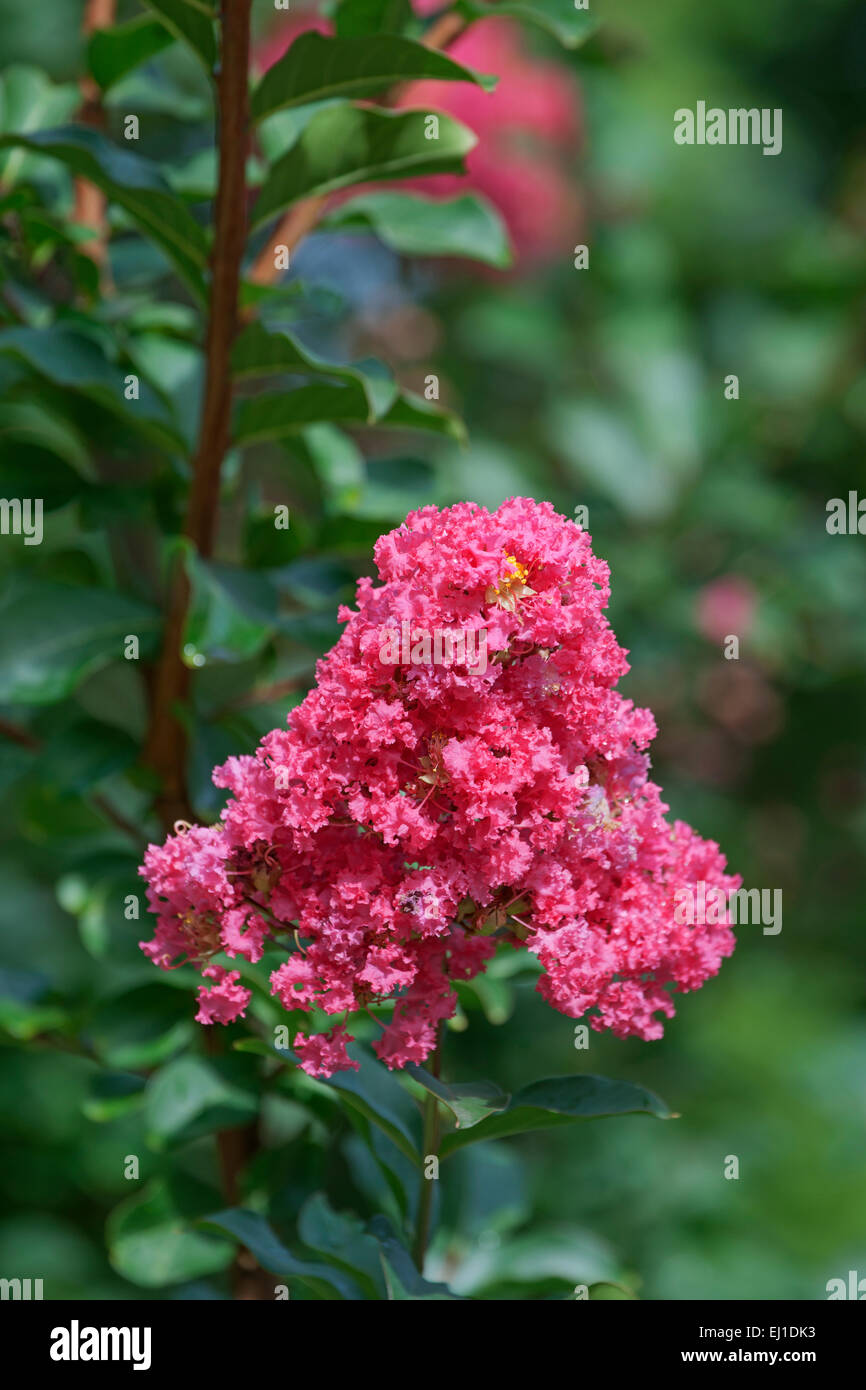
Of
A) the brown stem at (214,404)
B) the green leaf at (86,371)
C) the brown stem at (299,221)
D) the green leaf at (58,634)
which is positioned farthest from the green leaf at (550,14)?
the green leaf at (58,634)

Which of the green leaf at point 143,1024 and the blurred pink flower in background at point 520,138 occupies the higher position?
the blurred pink flower in background at point 520,138

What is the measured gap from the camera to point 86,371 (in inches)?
36.8

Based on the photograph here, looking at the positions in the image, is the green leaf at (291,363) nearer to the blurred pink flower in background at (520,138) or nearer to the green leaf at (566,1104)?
the green leaf at (566,1104)

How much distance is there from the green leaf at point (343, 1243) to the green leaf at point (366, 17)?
763 millimetres

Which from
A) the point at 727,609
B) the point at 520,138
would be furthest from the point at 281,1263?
the point at 520,138

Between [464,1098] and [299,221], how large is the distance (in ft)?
2.18

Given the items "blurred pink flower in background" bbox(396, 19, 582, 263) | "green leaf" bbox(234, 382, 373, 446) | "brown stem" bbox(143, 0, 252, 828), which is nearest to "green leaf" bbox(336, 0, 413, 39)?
"brown stem" bbox(143, 0, 252, 828)

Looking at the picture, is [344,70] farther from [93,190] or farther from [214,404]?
[93,190]

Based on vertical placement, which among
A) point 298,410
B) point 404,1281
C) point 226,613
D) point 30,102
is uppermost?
point 30,102

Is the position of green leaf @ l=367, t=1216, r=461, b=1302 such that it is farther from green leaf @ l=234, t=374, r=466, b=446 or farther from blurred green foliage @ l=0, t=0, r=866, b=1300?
green leaf @ l=234, t=374, r=466, b=446

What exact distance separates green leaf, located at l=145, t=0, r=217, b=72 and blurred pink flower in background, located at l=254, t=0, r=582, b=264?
1.18 m

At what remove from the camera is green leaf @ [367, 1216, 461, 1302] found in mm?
700

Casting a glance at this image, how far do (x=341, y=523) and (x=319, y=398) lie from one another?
0.15 metres

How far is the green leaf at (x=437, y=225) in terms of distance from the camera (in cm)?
107
